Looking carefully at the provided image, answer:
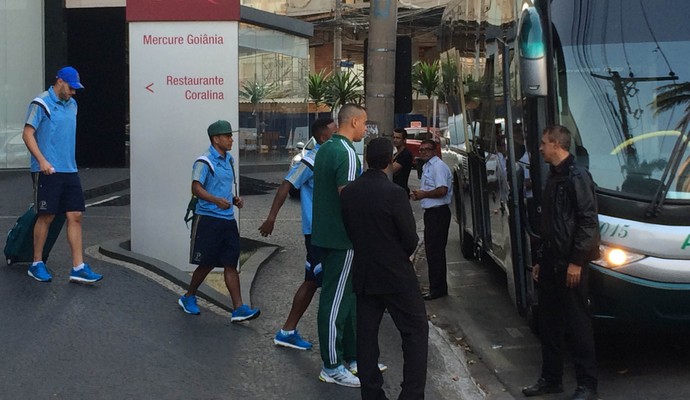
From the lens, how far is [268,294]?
9.25m

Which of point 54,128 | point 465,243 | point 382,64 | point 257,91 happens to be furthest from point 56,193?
point 257,91

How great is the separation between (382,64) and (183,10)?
2.23 m

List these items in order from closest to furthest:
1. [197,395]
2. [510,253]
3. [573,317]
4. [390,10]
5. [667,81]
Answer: [197,395] → [573,317] → [667,81] → [510,253] → [390,10]

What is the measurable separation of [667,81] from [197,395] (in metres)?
3.94

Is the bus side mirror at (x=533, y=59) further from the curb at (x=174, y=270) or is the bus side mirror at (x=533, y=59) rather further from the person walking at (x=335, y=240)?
the curb at (x=174, y=270)

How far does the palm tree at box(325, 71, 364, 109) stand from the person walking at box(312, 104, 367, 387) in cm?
4000

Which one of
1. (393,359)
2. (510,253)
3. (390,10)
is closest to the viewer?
(393,359)

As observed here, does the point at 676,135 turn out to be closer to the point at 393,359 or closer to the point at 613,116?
the point at 613,116

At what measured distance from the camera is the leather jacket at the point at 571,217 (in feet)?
20.3

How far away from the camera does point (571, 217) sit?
625cm

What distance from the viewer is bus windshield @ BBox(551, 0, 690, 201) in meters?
6.64

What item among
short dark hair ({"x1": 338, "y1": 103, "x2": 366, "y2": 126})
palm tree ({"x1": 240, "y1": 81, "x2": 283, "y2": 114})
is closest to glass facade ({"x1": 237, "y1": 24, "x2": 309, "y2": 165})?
palm tree ({"x1": 240, "y1": 81, "x2": 283, "y2": 114})

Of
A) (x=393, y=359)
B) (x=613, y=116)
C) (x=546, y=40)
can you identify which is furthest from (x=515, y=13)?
(x=393, y=359)

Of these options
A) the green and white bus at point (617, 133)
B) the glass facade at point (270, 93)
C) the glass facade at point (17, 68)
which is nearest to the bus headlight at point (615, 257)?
the green and white bus at point (617, 133)
